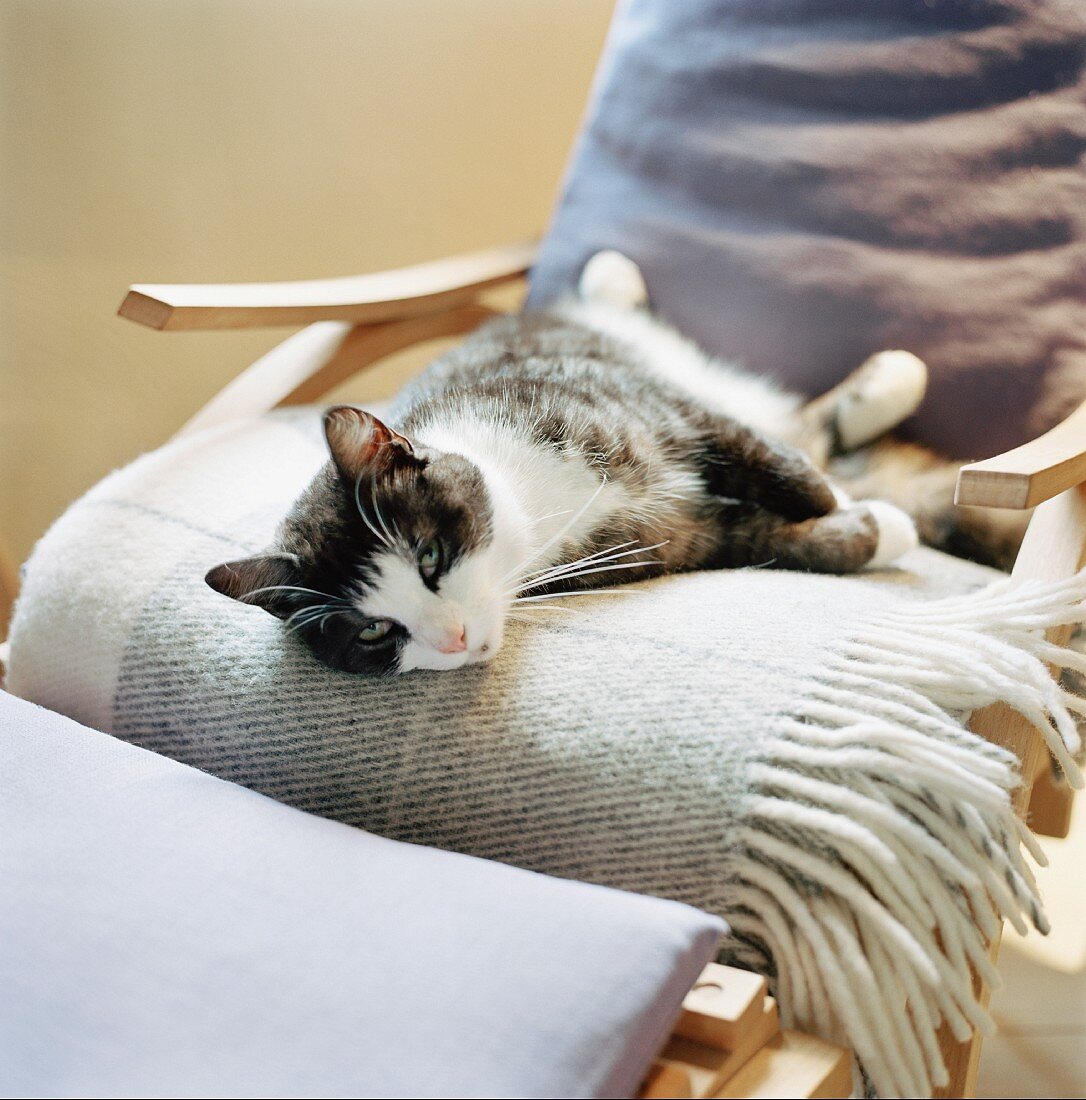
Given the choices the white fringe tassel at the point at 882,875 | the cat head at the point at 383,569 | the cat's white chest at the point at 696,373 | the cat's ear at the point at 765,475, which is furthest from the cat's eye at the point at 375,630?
the cat's white chest at the point at 696,373

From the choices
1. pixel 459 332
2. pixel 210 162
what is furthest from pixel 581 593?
pixel 210 162

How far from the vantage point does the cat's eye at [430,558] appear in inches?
37.1

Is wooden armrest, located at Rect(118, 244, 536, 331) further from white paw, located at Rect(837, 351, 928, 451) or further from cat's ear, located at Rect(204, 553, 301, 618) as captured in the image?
white paw, located at Rect(837, 351, 928, 451)

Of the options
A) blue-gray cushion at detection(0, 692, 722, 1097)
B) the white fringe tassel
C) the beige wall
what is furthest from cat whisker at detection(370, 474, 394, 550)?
the beige wall

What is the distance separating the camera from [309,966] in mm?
664

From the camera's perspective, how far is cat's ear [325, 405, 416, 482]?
93 centimetres

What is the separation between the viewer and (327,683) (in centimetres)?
95

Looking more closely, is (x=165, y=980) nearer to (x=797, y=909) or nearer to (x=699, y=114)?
(x=797, y=909)

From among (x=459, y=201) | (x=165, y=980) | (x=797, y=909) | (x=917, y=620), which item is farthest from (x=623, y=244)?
(x=165, y=980)

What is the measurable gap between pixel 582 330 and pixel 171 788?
873mm

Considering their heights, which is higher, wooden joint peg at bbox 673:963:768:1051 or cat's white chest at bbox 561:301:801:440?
cat's white chest at bbox 561:301:801:440

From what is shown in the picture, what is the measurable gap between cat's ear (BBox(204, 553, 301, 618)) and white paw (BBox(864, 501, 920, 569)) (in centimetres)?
A: 60

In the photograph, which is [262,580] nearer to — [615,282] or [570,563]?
[570,563]

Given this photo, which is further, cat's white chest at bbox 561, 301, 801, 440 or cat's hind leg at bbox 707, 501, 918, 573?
cat's white chest at bbox 561, 301, 801, 440
